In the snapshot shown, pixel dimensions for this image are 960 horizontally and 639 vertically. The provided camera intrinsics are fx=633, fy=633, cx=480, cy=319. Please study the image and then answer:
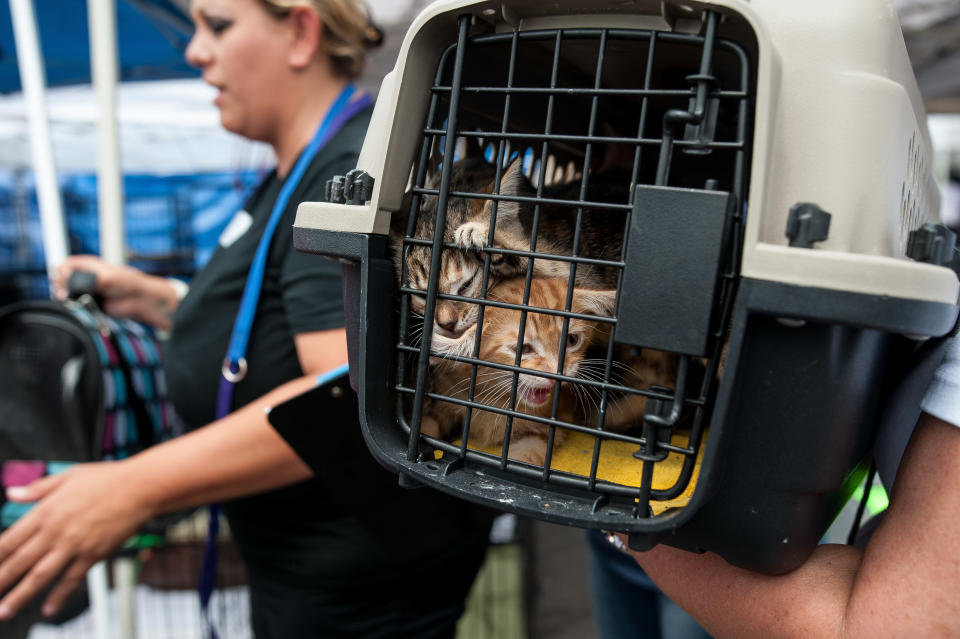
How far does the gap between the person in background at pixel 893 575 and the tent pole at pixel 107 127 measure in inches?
59.8

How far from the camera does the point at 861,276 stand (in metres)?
0.37

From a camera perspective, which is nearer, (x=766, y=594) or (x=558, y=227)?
(x=766, y=594)

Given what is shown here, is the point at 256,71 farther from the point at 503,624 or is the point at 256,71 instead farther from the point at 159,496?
the point at 503,624

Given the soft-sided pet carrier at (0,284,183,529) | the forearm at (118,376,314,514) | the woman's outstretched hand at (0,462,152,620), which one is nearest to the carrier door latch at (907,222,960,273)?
the forearm at (118,376,314,514)

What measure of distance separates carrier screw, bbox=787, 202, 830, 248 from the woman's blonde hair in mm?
976

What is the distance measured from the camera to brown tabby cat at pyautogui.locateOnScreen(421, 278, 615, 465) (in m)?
0.69

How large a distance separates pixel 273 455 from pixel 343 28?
0.78 metres

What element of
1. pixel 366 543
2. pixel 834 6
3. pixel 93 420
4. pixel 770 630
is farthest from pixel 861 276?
pixel 93 420

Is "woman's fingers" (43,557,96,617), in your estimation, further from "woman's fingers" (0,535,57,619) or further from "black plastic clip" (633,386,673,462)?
"black plastic clip" (633,386,673,462)

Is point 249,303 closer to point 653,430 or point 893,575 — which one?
point 653,430

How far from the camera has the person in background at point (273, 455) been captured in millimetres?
886

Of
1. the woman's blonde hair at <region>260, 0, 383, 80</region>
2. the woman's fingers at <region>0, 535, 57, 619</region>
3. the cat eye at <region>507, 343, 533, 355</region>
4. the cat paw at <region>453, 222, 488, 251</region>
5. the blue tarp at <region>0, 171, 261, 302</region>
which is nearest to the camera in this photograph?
the cat paw at <region>453, 222, 488, 251</region>

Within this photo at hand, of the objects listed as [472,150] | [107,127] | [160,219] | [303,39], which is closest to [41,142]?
[107,127]

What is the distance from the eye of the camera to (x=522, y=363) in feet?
2.23
